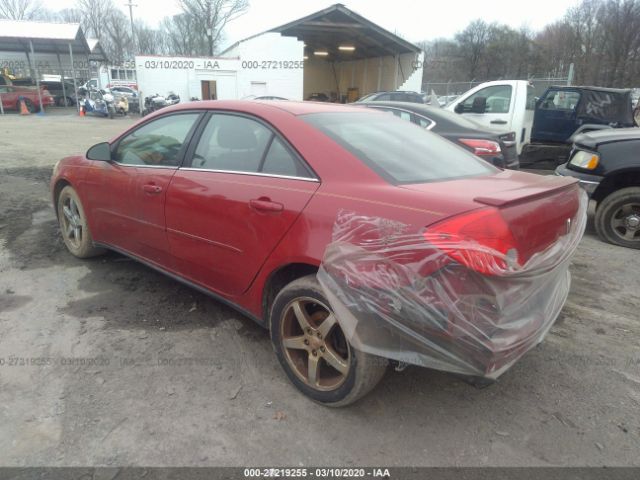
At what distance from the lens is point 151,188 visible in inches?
132

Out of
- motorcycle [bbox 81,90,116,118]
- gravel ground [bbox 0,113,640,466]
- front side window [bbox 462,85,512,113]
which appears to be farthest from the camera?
motorcycle [bbox 81,90,116,118]

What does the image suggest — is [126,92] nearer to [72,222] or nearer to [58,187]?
[58,187]

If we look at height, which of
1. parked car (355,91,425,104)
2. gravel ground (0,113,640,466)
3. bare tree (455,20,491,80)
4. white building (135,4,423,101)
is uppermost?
bare tree (455,20,491,80)

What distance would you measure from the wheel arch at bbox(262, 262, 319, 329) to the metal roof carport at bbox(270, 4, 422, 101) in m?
23.4

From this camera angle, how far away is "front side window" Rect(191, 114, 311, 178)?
8.90ft

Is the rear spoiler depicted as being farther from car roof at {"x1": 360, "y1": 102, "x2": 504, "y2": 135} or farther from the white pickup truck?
the white pickup truck

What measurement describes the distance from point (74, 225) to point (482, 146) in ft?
15.6

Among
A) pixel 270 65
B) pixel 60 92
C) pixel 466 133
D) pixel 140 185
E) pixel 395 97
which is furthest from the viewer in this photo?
pixel 60 92

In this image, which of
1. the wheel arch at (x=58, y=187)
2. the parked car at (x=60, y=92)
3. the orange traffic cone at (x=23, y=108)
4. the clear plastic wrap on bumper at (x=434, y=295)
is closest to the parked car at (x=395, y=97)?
the wheel arch at (x=58, y=187)

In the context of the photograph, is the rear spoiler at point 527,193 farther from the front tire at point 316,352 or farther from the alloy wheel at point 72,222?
the alloy wheel at point 72,222

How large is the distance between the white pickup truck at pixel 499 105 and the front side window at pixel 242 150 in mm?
7222

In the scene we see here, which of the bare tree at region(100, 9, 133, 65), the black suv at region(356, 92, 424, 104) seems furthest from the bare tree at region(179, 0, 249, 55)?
the black suv at region(356, 92, 424, 104)

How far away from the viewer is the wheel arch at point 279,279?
2592mm

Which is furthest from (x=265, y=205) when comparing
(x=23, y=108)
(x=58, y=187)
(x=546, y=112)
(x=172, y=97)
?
(x=23, y=108)
